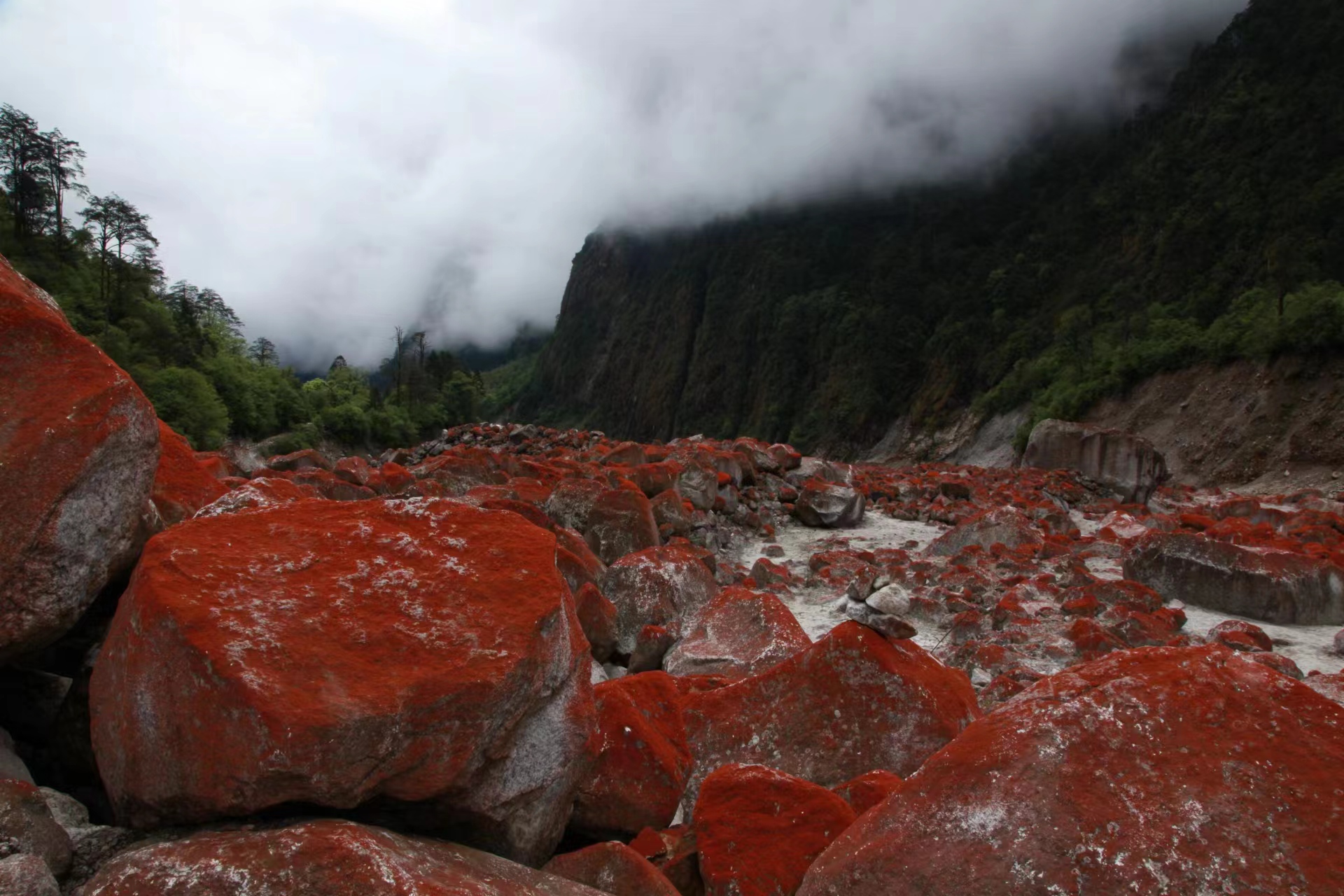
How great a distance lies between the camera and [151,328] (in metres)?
47.4

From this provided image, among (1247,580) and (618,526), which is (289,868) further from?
(1247,580)

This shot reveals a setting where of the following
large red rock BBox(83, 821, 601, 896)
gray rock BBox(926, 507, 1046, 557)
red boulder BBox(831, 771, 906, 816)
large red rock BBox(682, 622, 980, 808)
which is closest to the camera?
large red rock BBox(83, 821, 601, 896)

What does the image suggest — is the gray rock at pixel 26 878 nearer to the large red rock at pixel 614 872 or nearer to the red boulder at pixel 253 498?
the red boulder at pixel 253 498

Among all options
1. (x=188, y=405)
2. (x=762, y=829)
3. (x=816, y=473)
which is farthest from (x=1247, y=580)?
(x=188, y=405)

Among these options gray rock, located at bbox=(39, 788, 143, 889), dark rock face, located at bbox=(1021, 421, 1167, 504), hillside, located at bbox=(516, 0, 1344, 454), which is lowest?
gray rock, located at bbox=(39, 788, 143, 889)

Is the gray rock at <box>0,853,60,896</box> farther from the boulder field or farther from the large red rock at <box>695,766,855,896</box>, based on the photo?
the large red rock at <box>695,766,855,896</box>

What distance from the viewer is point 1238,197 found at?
57.1 m

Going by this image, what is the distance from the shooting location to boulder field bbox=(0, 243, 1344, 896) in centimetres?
282

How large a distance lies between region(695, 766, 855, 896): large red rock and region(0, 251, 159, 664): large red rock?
3314mm

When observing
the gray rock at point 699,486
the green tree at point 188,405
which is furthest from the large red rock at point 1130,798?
the green tree at point 188,405

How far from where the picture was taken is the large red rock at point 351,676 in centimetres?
301

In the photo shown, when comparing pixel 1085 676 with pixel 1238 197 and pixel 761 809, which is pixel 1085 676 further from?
pixel 1238 197

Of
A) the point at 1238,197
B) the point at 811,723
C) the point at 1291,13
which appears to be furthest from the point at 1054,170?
the point at 811,723

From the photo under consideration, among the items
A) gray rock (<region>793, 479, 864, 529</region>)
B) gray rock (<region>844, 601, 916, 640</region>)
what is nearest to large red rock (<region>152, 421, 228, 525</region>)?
gray rock (<region>844, 601, 916, 640</region>)
